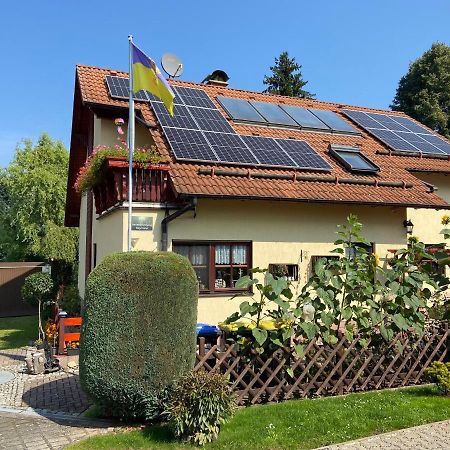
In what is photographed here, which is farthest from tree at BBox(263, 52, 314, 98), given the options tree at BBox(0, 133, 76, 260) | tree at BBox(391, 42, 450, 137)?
tree at BBox(0, 133, 76, 260)

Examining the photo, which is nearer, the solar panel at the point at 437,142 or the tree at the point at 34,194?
the solar panel at the point at 437,142

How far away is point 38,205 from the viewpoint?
111ft

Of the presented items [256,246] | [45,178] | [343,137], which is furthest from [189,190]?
[45,178]

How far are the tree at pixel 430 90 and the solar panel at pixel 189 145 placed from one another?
26.9m

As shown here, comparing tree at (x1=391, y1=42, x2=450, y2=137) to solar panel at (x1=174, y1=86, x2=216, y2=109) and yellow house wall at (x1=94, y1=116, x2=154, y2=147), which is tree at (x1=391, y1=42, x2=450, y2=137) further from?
yellow house wall at (x1=94, y1=116, x2=154, y2=147)

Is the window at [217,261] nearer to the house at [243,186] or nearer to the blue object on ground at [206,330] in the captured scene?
the house at [243,186]

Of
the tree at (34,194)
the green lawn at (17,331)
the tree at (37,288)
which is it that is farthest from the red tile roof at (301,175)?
the tree at (34,194)

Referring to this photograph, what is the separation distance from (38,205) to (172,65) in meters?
21.3

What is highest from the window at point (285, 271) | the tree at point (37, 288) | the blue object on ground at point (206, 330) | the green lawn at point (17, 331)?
the window at point (285, 271)

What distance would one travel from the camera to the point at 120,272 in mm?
6234

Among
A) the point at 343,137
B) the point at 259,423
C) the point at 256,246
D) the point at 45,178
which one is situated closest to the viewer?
the point at 259,423

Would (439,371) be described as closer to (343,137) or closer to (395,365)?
(395,365)

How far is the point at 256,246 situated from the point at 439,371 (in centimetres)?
469

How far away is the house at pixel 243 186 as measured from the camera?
1013 cm
